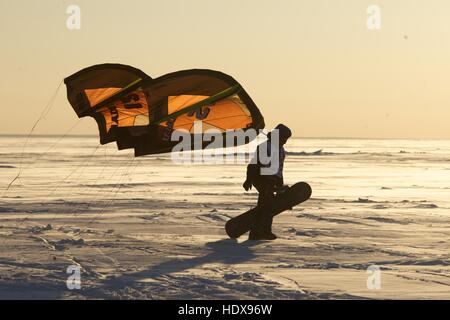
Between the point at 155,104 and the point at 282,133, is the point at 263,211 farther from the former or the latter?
the point at 155,104

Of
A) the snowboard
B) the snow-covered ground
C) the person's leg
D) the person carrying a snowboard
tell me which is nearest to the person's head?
the person carrying a snowboard

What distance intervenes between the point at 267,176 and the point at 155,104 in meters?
2.22

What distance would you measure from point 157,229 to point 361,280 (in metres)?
6.40

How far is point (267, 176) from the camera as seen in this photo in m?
14.7

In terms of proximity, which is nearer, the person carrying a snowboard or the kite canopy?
the kite canopy

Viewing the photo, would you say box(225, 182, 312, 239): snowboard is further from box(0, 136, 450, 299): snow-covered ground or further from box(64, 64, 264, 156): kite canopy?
box(64, 64, 264, 156): kite canopy

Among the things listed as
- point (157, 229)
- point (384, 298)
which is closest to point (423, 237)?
point (157, 229)

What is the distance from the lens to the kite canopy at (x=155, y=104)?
14.4 metres

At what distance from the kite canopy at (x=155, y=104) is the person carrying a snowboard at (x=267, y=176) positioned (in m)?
0.44

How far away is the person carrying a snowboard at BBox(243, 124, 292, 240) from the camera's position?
1471 cm

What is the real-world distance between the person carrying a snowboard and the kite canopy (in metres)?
0.44

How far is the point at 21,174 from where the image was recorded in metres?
38.0

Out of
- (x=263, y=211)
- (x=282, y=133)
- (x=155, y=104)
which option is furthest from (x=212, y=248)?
(x=155, y=104)

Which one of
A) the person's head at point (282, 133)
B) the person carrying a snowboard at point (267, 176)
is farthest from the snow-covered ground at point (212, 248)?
the person's head at point (282, 133)
